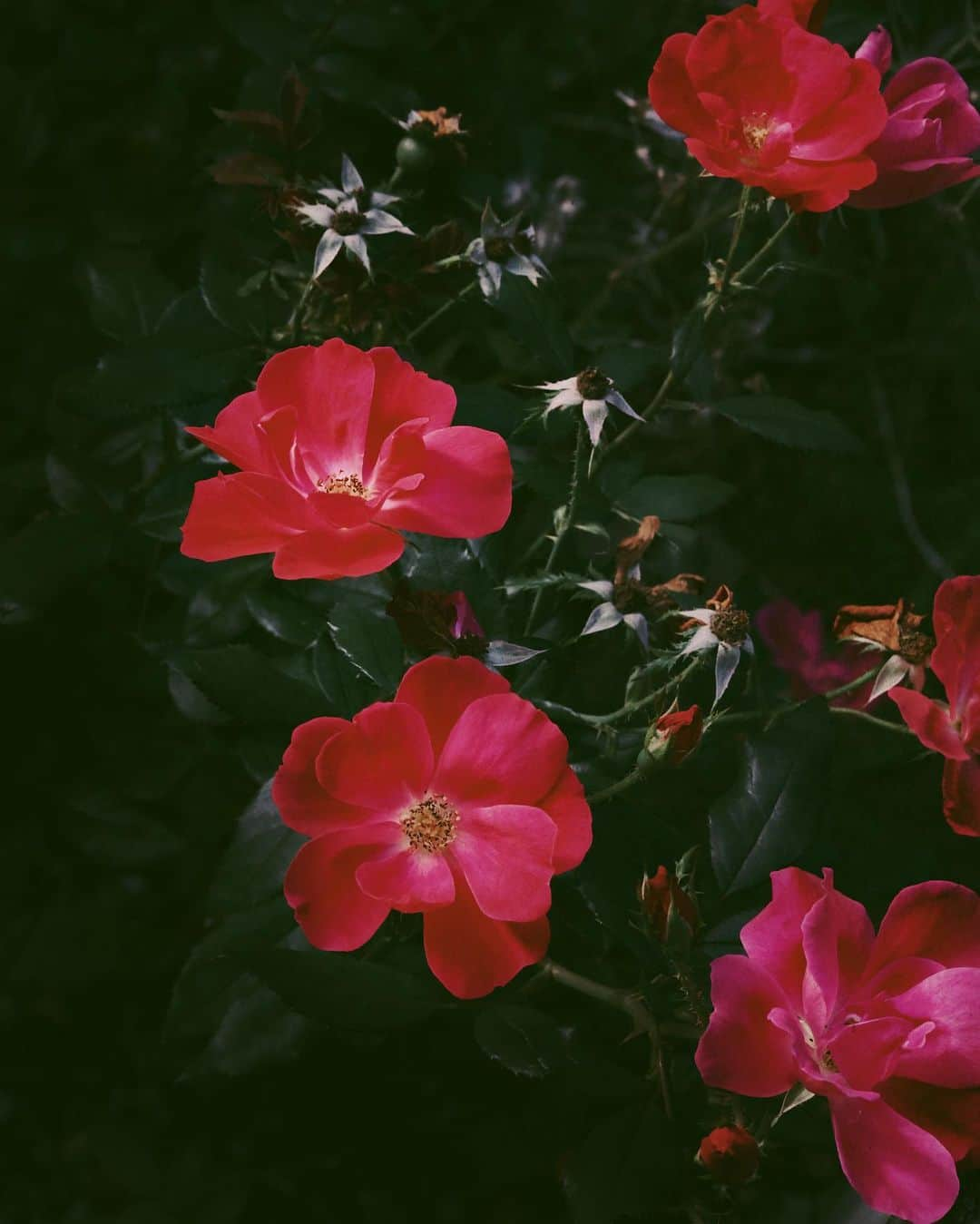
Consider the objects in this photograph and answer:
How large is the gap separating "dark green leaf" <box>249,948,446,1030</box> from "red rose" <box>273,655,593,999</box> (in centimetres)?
9

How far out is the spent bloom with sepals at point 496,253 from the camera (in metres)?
0.85

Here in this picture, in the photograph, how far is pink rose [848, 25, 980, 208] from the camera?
0.82 meters

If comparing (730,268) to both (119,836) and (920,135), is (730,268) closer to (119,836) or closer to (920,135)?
(920,135)

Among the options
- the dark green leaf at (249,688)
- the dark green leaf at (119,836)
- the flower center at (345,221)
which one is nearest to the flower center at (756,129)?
the flower center at (345,221)

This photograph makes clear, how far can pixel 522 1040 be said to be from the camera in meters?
0.77

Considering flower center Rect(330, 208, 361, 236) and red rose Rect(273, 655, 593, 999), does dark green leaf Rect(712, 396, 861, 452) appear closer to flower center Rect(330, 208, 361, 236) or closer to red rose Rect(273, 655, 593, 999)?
flower center Rect(330, 208, 361, 236)

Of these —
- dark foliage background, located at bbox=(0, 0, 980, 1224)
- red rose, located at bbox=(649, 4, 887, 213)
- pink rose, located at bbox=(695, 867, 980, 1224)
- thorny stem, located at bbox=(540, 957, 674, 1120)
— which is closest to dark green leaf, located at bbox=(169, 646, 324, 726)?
dark foliage background, located at bbox=(0, 0, 980, 1224)

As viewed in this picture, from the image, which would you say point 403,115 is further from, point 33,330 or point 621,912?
point 621,912

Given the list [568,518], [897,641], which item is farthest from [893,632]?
[568,518]

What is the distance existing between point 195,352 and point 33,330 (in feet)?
2.03

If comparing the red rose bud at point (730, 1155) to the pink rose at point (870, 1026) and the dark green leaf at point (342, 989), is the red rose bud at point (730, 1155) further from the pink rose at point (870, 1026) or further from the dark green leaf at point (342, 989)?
the dark green leaf at point (342, 989)

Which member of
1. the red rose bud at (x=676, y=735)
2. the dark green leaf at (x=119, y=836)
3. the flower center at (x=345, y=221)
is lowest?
the dark green leaf at (x=119, y=836)

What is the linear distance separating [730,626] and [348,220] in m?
0.42

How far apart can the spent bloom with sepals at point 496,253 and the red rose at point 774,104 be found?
0.46 feet
